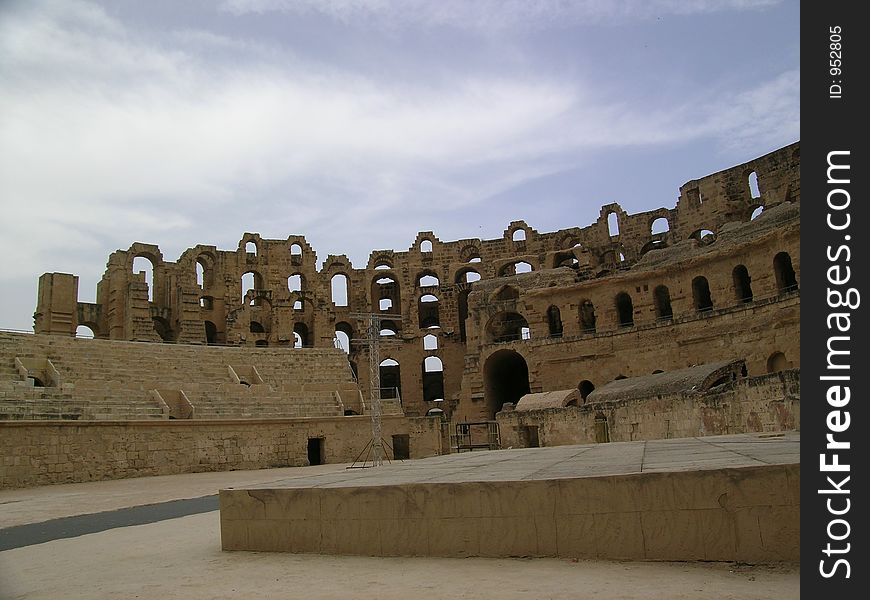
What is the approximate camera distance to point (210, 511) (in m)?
10.9

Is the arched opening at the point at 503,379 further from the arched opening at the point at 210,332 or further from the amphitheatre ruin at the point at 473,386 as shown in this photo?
the arched opening at the point at 210,332

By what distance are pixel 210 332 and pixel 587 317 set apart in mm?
20894

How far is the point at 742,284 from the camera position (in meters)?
28.8

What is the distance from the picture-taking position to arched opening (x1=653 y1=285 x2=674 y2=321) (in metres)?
30.9

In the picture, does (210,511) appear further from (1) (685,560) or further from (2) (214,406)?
(2) (214,406)

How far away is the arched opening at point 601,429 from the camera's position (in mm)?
19770

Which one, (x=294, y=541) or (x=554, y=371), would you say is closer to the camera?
(x=294, y=541)

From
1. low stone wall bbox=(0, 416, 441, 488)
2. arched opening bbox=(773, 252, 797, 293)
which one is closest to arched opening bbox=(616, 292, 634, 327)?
arched opening bbox=(773, 252, 797, 293)

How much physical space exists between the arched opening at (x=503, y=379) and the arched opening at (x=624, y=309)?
5153mm

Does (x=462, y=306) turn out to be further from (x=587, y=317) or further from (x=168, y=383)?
(x=168, y=383)

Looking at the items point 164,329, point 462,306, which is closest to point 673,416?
point 462,306

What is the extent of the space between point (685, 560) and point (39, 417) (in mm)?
18284

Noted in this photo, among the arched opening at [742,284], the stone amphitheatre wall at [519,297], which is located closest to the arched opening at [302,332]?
the stone amphitheatre wall at [519,297]
